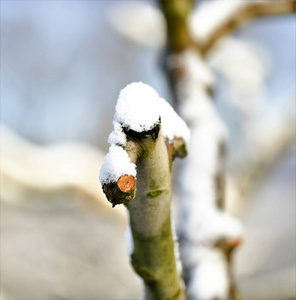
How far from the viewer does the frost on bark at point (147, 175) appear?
30 centimetres

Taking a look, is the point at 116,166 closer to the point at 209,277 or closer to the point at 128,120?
the point at 128,120

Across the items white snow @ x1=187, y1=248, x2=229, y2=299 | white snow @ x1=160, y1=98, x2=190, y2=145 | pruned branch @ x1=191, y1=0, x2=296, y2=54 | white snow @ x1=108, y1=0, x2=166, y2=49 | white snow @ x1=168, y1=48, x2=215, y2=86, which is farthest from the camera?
white snow @ x1=108, y1=0, x2=166, y2=49

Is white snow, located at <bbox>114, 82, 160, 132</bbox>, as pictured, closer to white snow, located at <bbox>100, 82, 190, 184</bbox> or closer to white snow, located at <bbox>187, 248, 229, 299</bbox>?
white snow, located at <bbox>100, 82, 190, 184</bbox>

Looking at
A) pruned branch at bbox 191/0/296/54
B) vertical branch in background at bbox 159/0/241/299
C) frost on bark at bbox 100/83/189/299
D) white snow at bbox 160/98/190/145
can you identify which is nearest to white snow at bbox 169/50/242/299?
vertical branch in background at bbox 159/0/241/299

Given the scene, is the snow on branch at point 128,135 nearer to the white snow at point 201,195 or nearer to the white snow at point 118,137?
the white snow at point 118,137

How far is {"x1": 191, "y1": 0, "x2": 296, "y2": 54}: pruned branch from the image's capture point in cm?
141

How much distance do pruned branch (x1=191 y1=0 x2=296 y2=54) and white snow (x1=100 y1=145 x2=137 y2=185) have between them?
1134mm

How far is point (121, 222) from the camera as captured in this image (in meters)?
1.81

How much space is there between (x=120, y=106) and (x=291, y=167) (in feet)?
A: 10.2

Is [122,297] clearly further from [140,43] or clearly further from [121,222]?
[140,43]

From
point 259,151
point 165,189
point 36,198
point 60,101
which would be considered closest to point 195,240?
point 165,189

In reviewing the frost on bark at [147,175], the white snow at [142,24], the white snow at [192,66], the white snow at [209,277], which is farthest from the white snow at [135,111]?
the white snow at [142,24]

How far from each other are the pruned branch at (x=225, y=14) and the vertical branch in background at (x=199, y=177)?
0.07m

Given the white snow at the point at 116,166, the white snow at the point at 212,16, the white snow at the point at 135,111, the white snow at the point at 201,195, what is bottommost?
the white snow at the point at 116,166
